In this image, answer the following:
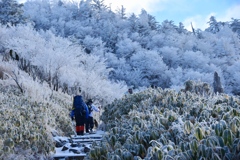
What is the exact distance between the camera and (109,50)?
45.5 m

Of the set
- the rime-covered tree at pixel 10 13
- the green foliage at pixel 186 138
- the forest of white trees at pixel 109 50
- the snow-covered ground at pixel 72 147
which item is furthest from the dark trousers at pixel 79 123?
the rime-covered tree at pixel 10 13

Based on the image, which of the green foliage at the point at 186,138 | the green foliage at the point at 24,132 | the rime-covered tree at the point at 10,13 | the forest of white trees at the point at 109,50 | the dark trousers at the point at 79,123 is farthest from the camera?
the rime-covered tree at the point at 10,13

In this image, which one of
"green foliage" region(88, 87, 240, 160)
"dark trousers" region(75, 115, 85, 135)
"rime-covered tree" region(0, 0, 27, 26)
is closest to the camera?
"green foliage" region(88, 87, 240, 160)

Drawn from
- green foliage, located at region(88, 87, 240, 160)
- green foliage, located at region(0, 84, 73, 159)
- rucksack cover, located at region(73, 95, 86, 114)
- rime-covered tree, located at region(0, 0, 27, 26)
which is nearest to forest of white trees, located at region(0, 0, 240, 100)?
rime-covered tree, located at region(0, 0, 27, 26)

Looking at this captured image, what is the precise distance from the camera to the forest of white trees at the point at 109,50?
1950 centimetres

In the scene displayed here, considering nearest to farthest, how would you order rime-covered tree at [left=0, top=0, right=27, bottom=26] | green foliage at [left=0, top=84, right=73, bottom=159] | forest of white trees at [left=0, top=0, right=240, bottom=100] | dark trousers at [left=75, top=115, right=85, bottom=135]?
1. green foliage at [left=0, top=84, right=73, bottom=159]
2. dark trousers at [left=75, top=115, right=85, bottom=135]
3. forest of white trees at [left=0, top=0, right=240, bottom=100]
4. rime-covered tree at [left=0, top=0, right=27, bottom=26]

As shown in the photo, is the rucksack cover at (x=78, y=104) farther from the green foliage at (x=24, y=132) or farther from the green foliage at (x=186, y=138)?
the green foliage at (x=186, y=138)

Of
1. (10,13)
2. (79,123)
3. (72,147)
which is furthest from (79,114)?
(10,13)

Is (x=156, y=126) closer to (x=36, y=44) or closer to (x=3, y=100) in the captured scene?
(x=3, y=100)

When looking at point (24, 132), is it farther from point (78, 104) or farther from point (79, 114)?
point (78, 104)

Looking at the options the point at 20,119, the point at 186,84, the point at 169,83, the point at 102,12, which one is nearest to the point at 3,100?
the point at 20,119

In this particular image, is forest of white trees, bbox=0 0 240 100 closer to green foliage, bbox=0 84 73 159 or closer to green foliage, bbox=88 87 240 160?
green foliage, bbox=0 84 73 159

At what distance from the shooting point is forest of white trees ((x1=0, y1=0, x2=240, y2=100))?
1950 centimetres

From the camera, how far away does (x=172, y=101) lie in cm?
609
